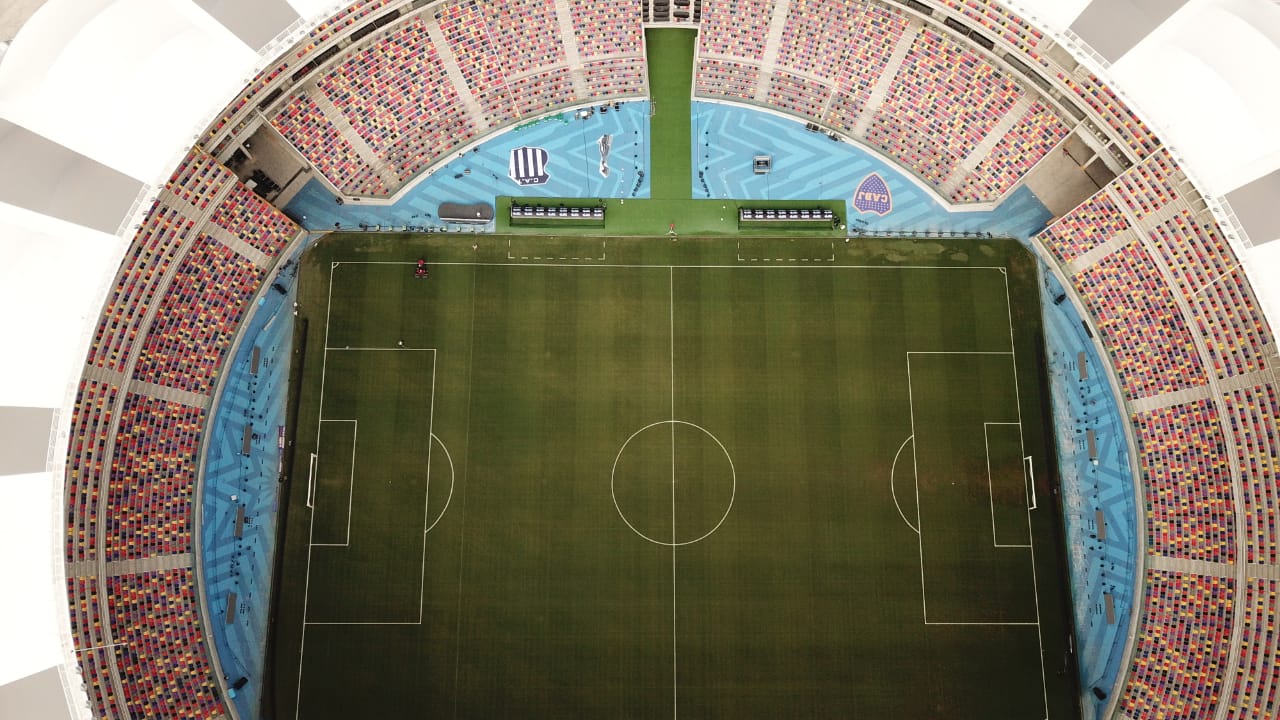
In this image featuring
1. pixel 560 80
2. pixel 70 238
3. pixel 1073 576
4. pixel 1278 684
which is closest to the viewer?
pixel 70 238

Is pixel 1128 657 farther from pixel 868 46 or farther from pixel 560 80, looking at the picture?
pixel 560 80

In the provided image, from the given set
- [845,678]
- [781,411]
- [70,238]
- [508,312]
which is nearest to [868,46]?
[781,411]

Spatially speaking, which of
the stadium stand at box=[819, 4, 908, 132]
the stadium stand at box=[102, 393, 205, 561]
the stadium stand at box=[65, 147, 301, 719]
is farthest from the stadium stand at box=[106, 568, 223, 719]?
the stadium stand at box=[819, 4, 908, 132]

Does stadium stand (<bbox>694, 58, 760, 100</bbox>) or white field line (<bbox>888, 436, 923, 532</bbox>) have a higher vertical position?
stadium stand (<bbox>694, 58, 760, 100</bbox>)

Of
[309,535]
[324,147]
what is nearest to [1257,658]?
[309,535]

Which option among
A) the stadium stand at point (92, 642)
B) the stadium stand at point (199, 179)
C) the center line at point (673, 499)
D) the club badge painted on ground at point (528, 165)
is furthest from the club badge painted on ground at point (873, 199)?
the stadium stand at point (92, 642)

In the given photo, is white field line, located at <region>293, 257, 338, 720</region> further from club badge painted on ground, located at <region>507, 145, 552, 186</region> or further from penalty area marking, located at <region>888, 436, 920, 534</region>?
penalty area marking, located at <region>888, 436, 920, 534</region>

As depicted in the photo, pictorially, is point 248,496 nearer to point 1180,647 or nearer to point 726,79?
point 726,79

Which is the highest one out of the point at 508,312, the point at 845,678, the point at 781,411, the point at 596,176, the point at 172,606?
the point at 596,176
